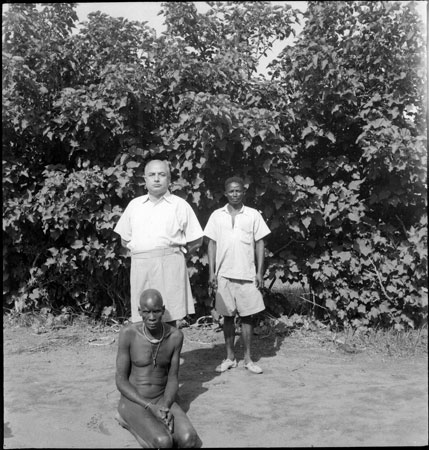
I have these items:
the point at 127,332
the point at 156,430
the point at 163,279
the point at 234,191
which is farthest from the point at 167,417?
the point at 234,191

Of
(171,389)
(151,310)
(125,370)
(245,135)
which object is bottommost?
(171,389)

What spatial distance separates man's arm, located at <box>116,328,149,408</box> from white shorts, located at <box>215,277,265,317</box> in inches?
50.5

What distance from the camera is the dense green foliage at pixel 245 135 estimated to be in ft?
16.6

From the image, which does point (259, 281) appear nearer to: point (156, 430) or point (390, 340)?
point (390, 340)

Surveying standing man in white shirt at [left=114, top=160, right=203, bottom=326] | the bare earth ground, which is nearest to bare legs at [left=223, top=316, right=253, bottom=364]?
the bare earth ground

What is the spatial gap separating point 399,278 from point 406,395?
156 centimetres

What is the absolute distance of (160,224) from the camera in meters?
3.96

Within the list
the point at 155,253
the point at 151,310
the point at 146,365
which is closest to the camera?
the point at 151,310

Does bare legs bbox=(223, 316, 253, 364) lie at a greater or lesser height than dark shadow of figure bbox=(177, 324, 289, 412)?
greater

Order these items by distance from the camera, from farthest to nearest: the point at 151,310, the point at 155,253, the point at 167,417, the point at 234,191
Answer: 1. the point at 234,191
2. the point at 155,253
3. the point at 151,310
4. the point at 167,417

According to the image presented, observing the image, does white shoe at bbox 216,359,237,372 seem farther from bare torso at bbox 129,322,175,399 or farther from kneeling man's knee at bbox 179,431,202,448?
kneeling man's knee at bbox 179,431,202,448

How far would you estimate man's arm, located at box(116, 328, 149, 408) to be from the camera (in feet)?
11.0

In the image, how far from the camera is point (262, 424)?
11.4 ft

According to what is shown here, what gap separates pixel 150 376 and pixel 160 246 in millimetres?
968
